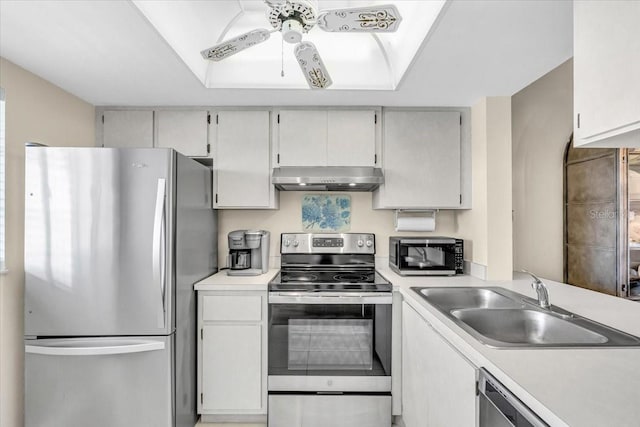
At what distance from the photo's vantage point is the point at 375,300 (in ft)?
7.16

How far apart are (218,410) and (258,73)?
222cm

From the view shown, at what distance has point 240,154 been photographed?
2.57 m

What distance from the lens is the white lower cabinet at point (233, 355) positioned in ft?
7.11

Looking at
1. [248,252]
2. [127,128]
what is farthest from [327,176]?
[127,128]

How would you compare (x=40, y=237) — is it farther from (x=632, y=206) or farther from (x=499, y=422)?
(x=632, y=206)

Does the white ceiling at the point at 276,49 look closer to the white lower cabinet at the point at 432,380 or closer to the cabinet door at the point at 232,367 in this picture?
the white lower cabinet at the point at 432,380

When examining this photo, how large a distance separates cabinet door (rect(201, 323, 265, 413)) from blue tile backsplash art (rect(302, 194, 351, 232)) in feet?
3.25

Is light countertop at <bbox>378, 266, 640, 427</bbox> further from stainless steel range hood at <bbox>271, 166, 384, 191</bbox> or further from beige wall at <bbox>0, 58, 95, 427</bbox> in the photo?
beige wall at <bbox>0, 58, 95, 427</bbox>

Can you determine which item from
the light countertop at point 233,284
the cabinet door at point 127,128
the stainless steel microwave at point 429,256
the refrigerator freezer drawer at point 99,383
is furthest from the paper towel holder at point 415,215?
the cabinet door at point 127,128

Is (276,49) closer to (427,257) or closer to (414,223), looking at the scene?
(414,223)

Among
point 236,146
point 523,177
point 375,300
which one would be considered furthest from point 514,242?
point 236,146

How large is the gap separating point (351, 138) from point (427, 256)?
1049mm

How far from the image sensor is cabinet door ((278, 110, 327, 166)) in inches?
101

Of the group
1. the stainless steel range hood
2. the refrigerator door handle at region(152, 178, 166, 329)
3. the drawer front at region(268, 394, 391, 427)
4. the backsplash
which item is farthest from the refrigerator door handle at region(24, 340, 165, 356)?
the stainless steel range hood
